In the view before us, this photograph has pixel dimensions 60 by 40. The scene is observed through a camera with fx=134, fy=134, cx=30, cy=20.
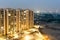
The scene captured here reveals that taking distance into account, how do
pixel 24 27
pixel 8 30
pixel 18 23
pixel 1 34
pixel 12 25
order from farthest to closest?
pixel 24 27
pixel 18 23
pixel 12 25
pixel 8 30
pixel 1 34

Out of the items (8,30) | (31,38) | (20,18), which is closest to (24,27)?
(20,18)

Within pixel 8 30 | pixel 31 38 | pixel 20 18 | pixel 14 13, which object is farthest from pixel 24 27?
pixel 31 38

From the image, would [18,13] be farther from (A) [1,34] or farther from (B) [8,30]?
(A) [1,34]

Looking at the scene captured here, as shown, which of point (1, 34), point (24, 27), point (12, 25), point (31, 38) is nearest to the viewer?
point (31, 38)

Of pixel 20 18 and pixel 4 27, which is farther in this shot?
pixel 20 18

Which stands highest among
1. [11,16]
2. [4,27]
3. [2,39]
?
[11,16]

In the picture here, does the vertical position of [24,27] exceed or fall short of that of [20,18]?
it falls short

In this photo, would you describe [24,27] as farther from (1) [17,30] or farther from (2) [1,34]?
(2) [1,34]
